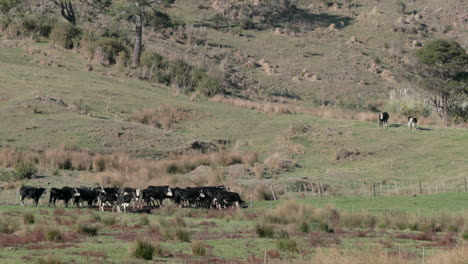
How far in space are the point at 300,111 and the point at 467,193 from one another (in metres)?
30.1

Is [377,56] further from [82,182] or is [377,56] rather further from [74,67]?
[82,182]

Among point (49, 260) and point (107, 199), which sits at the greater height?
point (49, 260)

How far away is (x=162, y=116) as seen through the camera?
5756 cm

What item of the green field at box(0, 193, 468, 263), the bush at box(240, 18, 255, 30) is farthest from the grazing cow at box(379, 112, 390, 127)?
the bush at box(240, 18, 255, 30)

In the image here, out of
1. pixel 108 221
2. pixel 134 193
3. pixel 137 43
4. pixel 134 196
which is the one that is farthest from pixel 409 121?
pixel 108 221

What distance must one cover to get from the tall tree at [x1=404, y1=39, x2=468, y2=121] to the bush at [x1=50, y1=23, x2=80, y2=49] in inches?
1487

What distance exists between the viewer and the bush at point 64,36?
7344cm

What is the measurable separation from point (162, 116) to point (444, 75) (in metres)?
30.5

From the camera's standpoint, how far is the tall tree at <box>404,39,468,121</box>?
67062 millimetres

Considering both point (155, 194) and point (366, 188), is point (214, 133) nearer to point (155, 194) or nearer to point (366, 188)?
point (366, 188)

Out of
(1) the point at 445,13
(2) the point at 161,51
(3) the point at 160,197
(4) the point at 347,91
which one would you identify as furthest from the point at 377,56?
(3) the point at 160,197

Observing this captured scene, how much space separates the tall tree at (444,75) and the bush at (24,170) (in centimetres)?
4232

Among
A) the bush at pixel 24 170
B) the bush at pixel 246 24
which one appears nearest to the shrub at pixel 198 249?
the bush at pixel 24 170

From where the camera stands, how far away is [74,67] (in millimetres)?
67688
